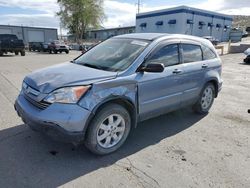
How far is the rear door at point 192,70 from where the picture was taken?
467cm

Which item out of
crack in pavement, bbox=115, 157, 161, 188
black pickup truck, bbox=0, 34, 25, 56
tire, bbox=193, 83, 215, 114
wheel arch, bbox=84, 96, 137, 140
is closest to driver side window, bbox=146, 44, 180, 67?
wheel arch, bbox=84, 96, 137, 140

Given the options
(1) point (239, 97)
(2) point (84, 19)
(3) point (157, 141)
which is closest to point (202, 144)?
(3) point (157, 141)

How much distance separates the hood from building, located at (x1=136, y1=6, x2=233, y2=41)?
40.7 meters

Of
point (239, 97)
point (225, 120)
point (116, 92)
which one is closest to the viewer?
point (116, 92)

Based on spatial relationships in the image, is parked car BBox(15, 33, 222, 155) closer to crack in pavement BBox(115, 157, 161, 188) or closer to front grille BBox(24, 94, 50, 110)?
front grille BBox(24, 94, 50, 110)

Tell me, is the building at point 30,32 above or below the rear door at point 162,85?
above

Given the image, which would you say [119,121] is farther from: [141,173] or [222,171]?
[222,171]

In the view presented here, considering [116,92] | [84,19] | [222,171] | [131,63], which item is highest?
[84,19]

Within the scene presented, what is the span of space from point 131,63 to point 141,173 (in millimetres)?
1661

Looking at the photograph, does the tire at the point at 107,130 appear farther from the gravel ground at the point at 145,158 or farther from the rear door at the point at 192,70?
the rear door at the point at 192,70

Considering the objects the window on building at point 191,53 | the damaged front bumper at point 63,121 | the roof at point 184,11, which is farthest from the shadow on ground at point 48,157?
the roof at point 184,11

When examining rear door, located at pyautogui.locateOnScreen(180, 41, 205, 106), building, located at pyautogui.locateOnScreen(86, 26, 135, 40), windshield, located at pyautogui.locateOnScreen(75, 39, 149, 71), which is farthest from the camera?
building, located at pyautogui.locateOnScreen(86, 26, 135, 40)

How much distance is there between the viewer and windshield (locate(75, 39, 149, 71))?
3.84 metres

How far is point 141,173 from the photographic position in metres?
3.15
